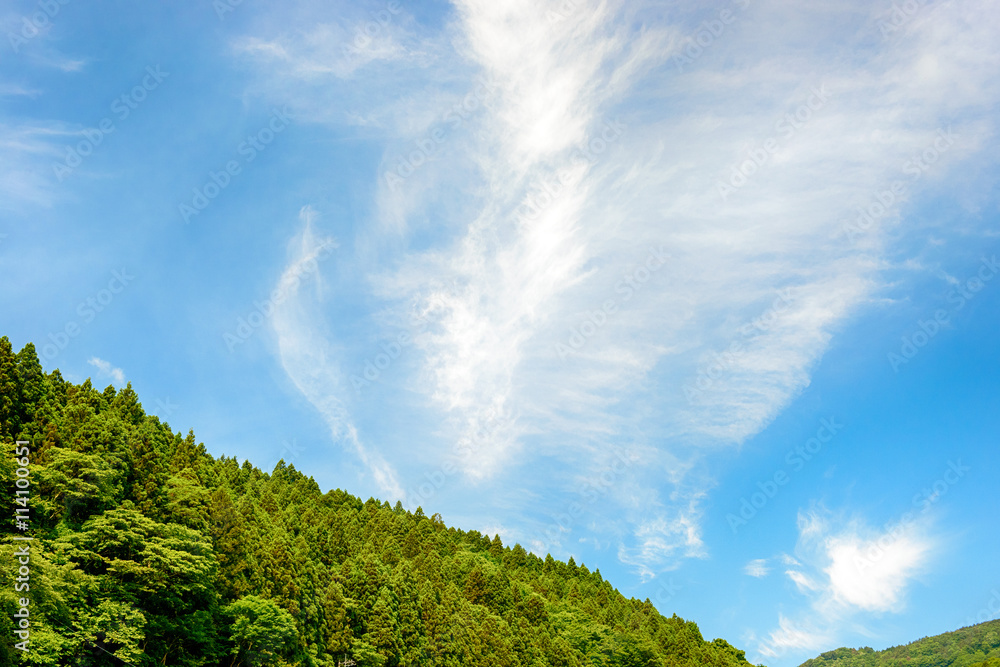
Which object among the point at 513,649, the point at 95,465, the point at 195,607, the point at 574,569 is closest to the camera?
the point at 95,465

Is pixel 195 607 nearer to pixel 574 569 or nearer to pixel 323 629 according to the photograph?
pixel 323 629

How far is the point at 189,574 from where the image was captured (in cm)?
3903

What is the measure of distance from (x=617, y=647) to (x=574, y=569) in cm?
3724

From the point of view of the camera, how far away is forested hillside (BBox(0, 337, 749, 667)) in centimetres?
3425

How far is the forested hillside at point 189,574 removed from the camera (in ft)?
112

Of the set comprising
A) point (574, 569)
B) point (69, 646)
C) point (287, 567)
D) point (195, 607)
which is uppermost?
point (574, 569)

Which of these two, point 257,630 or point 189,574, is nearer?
point 189,574

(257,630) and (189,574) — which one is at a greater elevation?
(189,574)

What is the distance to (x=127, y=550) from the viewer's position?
123 ft

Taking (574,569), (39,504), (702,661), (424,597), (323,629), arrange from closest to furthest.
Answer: (39,504), (323,629), (424,597), (702,661), (574,569)

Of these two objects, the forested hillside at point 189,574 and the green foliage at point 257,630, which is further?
the green foliage at point 257,630

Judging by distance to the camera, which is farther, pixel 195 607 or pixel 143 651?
pixel 195 607

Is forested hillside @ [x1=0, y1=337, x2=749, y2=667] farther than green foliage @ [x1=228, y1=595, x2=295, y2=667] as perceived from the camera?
No

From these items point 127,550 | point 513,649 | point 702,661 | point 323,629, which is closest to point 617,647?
point 702,661
